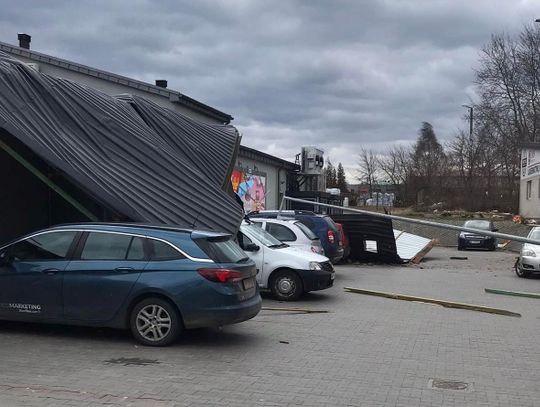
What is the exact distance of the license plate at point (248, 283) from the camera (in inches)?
318

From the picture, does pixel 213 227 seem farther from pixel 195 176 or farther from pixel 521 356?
pixel 521 356

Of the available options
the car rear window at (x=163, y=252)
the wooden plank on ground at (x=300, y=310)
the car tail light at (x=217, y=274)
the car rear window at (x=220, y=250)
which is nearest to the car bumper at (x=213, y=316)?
the car tail light at (x=217, y=274)

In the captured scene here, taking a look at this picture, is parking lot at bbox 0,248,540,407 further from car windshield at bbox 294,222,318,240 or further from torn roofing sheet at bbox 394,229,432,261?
torn roofing sheet at bbox 394,229,432,261

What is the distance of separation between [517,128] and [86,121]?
48622mm

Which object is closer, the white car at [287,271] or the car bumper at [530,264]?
the white car at [287,271]

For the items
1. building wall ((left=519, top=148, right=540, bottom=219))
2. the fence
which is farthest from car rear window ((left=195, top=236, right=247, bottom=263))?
building wall ((left=519, top=148, right=540, bottom=219))

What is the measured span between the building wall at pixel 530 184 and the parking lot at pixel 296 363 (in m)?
34.6

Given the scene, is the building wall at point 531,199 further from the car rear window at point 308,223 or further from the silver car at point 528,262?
the car rear window at point 308,223

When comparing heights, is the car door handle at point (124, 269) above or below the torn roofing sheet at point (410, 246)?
above

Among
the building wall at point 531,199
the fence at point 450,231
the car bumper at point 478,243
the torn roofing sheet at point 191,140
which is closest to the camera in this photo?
the torn roofing sheet at point 191,140

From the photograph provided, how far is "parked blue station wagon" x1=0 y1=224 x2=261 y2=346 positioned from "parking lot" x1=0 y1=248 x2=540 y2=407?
14.9 inches

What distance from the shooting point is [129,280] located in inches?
305

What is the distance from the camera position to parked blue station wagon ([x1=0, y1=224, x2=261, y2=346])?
25.1 feet

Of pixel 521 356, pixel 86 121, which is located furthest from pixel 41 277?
pixel 521 356
